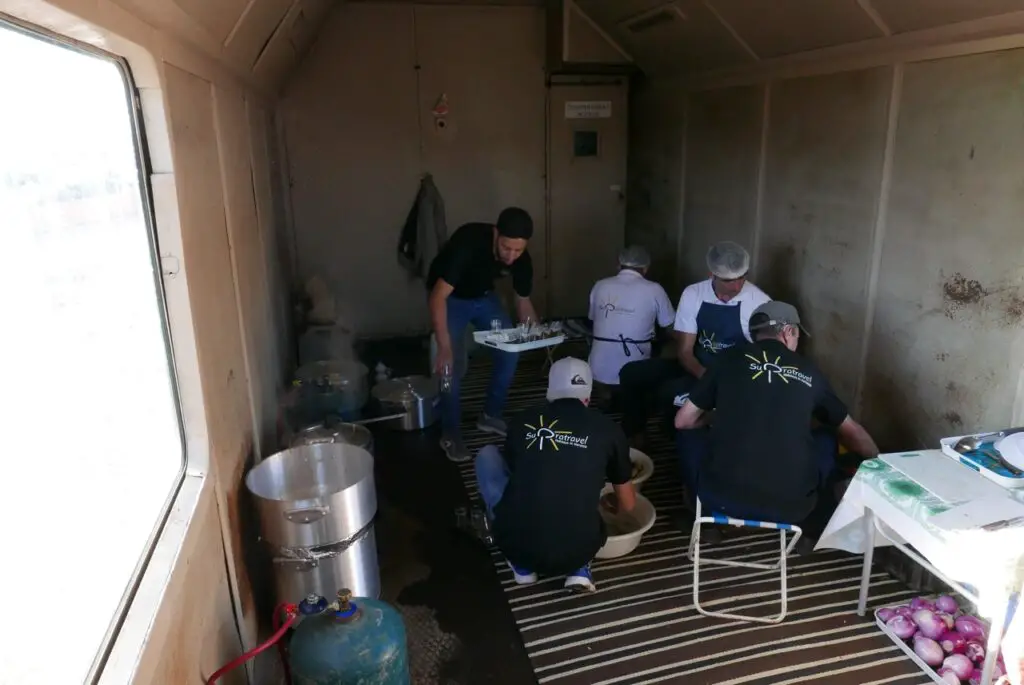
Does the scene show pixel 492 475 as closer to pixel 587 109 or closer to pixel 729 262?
pixel 729 262

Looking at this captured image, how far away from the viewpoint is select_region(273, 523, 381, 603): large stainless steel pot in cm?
221

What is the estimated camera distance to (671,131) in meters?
4.97

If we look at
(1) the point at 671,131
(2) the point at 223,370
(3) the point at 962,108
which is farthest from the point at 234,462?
(1) the point at 671,131

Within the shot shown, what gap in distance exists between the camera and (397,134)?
16.9 feet

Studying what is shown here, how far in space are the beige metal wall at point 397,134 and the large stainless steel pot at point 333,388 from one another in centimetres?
156

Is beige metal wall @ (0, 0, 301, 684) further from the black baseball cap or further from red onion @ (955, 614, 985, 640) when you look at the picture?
red onion @ (955, 614, 985, 640)

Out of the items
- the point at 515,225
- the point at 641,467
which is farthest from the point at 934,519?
the point at 515,225

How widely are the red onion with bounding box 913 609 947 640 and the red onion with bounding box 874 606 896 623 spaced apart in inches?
3.5

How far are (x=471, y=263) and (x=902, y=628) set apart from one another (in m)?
2.25

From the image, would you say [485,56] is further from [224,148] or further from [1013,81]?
[1013,81]

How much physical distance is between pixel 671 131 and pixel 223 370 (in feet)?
12.3

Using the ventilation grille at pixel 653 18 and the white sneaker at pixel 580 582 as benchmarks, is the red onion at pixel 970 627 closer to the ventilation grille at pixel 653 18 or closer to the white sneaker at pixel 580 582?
the white sneaker at pixel 580 582

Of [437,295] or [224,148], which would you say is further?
[437,295]

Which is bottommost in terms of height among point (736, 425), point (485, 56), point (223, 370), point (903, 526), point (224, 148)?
point (903, 526)
